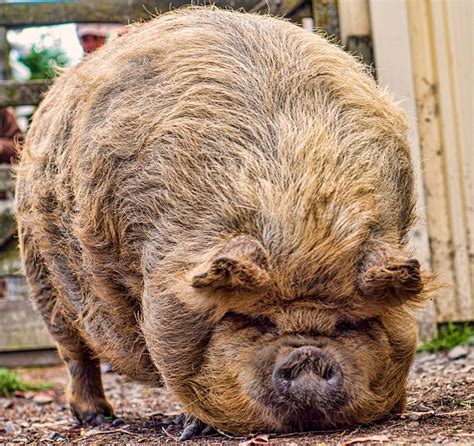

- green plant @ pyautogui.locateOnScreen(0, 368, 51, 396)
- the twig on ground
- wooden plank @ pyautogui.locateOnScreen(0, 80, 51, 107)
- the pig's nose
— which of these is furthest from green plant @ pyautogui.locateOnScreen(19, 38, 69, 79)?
the pig's nose

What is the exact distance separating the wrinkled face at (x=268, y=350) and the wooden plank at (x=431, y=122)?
3607mm

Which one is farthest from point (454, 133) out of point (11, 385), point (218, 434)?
point (218, 434)

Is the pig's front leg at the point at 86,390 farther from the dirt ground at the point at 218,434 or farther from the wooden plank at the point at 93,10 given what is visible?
the wooden plank at the point at 93,10

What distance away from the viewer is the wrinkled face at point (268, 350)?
13.6 ft

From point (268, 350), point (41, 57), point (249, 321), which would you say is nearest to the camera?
point (268, 350)

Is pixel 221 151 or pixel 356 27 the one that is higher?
pixel 356 27

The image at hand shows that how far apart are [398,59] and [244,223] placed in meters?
4.20

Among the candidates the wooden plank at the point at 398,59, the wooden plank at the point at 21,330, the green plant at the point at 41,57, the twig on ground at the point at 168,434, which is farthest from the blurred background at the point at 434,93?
the green plant at the point at 41,57

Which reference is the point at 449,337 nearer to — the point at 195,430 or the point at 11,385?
the point at 11,385

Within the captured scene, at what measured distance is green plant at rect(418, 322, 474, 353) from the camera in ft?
26.2

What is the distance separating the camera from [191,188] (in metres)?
4.53

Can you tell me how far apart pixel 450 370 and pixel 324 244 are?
3.07 metres

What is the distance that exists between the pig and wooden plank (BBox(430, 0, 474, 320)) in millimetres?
2947

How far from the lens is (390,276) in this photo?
410 cm
